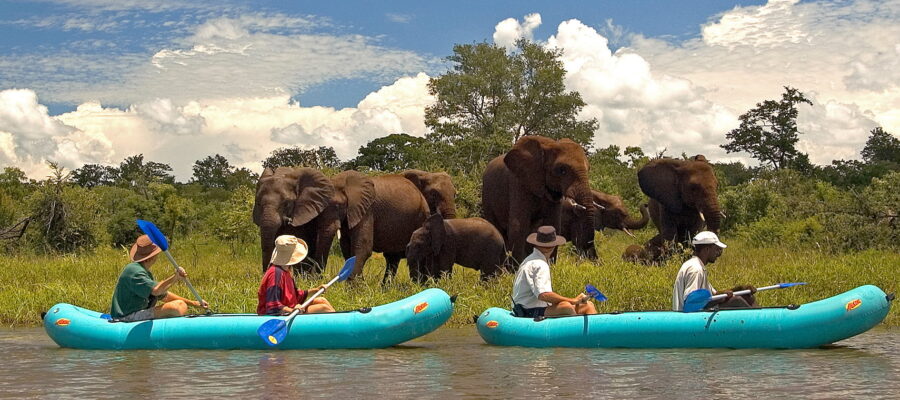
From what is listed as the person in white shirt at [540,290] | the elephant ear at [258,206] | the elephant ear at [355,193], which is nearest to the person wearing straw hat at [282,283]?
the person in white shirt at [540,290]

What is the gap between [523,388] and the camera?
8.05 metres

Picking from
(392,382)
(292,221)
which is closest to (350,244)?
(292,221)

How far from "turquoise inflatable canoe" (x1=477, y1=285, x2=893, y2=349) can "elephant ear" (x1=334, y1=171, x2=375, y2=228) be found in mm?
6242

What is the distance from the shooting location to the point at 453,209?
714 inches

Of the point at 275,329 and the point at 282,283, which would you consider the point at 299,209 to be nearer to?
the point at 282,283

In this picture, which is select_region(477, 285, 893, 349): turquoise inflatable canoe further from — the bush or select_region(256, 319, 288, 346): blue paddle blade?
the bush

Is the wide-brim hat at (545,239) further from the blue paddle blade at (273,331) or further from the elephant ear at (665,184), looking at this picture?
the elephant ear at (665,184)

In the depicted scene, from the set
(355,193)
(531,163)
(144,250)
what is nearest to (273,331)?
(144,250)

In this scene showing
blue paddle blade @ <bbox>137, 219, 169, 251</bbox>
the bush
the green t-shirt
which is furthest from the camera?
the bush

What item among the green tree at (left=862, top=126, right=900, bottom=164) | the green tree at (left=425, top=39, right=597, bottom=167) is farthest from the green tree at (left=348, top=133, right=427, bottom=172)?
the green tree at (left=862, top=126, right=900, bottom=164)

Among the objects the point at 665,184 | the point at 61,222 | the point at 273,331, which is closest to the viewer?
the point at 273,331

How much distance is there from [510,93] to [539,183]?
2995 cm

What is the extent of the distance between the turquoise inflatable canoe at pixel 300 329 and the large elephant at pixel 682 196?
8.40m

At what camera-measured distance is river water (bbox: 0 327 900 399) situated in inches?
310
